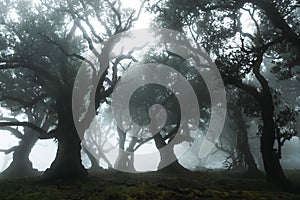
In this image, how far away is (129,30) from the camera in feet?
75.9

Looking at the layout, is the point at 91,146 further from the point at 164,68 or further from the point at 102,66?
the point at 102,66

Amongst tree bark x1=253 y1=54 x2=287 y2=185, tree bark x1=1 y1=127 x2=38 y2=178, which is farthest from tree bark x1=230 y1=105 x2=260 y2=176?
tree bark x1=1 y1=127 x2=38 y2=178

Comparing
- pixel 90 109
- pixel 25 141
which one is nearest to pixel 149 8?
pixel 90 109

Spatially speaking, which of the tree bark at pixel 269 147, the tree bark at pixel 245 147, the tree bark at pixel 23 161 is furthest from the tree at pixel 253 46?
the tree bark at pixel 23 161

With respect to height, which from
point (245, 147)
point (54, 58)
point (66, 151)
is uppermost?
point (54, 58)

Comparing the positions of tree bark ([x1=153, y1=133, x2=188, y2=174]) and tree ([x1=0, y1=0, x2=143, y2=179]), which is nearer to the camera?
tree ([x1=0, y1=0, x2=143, y2=179])

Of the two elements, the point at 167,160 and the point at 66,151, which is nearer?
the point at 66,151

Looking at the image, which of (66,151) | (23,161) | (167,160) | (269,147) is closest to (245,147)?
(167,160)

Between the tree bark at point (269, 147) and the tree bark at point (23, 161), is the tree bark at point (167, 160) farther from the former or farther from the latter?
the tree bark at point (23, 161)

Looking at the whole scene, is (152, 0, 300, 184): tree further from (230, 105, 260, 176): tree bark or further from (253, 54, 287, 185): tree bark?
(230, 105, 260, 176): tree bark

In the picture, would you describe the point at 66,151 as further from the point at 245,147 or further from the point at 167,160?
the point at 245,147

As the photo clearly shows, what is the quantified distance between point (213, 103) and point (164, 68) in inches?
241

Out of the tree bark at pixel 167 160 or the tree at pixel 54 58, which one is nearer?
the tree at pixel 54 58

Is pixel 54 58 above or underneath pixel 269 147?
above
